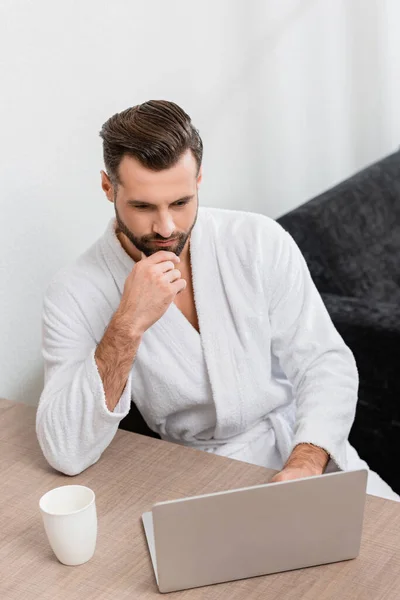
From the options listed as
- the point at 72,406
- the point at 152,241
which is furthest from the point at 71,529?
the point at 152,241

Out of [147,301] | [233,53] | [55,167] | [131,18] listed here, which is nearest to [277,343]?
[147,301]

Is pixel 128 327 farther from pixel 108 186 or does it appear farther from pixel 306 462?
pixel 306 462

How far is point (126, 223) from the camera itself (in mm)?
1668

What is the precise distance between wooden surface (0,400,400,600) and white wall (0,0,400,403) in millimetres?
539

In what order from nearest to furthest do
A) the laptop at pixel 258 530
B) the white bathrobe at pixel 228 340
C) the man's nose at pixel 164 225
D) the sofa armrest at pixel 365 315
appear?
the laptop at pixel 258 530, the man's nose at pixel 164 225, the white bathrobe at pixel 228 340, the sofa armrest at pixel 365 315

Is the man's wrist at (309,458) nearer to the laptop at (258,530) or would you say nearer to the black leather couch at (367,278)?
the laptop at (258,530)

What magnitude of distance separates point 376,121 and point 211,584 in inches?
104

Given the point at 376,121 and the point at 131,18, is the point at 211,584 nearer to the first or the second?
the point at 131,18

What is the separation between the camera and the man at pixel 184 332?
160 centimetres

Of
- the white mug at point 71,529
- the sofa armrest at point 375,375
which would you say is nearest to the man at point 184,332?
the white mug at point 71,529

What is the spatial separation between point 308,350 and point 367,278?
103 centimetres

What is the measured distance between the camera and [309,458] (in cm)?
159

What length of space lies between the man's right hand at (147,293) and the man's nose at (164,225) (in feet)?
0.16

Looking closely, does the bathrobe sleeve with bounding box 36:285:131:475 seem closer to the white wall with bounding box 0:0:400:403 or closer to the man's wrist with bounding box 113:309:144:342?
the man's wrist with bounding box 113:309:144:342
